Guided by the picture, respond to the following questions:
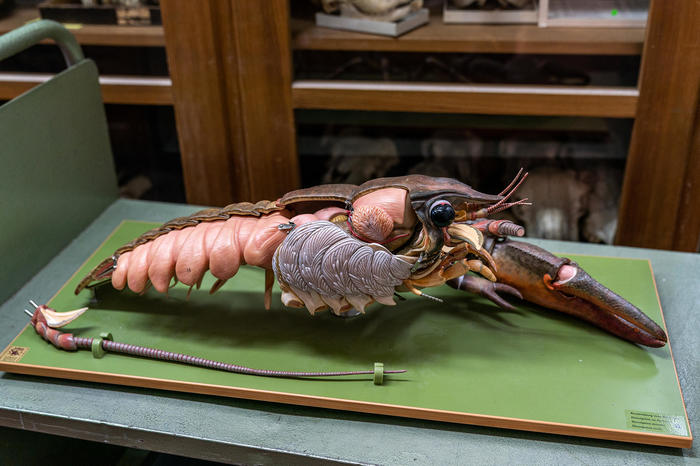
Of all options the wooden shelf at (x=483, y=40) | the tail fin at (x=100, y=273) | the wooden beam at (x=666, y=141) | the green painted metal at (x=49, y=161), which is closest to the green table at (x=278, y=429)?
the tail fin at (x=100, y=273)

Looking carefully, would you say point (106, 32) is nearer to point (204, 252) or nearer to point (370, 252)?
point (204, 252)

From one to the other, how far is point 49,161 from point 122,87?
0.42 m

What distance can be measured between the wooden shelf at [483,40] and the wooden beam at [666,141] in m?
0.07

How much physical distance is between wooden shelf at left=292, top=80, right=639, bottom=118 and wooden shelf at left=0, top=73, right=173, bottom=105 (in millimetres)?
428

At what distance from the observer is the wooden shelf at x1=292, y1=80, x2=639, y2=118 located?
187 centimetres

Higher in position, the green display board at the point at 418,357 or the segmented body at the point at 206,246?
the segmented body at the point at 206,246

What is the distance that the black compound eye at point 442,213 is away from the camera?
127 centimetres

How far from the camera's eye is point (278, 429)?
4.27 ft

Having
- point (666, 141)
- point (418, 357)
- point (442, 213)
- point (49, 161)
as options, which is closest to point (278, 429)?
point (418, 357)

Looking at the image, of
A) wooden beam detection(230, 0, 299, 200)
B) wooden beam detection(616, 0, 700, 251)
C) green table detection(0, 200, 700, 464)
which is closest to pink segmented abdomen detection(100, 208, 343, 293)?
green table detection(0, 200, 700, 464)

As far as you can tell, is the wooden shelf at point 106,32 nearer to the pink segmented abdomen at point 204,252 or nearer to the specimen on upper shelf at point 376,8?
the specimen on upper shelf at point 376,8

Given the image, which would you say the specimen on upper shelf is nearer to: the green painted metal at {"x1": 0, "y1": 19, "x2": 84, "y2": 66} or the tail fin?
the green painted metal at {"x1": 0, "y1": 19, "x2": 84, "y2": 66}

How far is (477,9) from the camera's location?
1.90m

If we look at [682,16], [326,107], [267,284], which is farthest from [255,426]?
[682,16]
